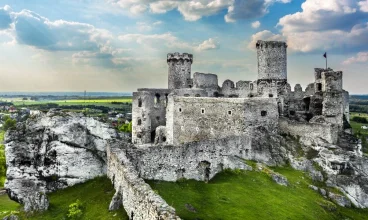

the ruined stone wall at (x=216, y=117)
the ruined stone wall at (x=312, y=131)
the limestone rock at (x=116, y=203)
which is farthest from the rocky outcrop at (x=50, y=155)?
the ruined stone wall at (x=312, y=131)

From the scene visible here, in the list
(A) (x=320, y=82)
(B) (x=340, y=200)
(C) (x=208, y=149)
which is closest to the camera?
(C) (x=208, y=149)

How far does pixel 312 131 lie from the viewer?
4684 cm

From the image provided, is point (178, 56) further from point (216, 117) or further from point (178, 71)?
point (216, 117)

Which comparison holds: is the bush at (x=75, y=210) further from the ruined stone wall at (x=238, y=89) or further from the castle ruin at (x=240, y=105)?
the ruined stone wall at (x=238, y=89)

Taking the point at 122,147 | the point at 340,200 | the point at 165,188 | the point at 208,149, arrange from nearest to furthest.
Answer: the point at 165,188, the point at 122,147, the point at 208,149, the point at 340,200

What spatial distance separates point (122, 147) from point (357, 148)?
31.4 m

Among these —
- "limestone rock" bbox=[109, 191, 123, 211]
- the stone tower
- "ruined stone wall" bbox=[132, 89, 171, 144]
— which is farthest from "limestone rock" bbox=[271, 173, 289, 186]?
the stone tower

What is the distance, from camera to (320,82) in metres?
54.2

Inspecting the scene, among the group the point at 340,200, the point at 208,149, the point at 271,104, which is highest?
the point at 271,104

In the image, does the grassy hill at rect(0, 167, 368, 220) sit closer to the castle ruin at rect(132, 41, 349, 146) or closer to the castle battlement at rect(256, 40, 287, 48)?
the castle ruin at rect(132, 41, 349, 146)

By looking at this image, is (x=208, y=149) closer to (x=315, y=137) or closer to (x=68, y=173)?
(x=68, y=173)

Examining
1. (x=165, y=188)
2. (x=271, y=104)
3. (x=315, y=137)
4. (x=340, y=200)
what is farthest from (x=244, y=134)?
(x=165, y=188)

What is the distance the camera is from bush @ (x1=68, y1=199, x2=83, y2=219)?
2381 centimetres

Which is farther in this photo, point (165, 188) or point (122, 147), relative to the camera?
point (122, 147)
